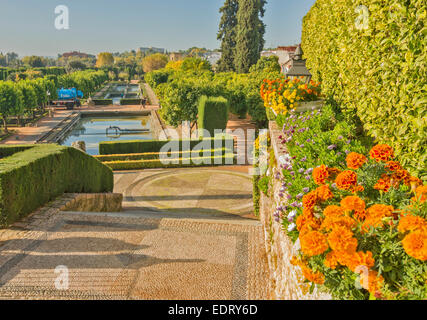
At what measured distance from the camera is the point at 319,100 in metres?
9.09

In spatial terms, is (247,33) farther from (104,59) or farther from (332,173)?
(104,59)

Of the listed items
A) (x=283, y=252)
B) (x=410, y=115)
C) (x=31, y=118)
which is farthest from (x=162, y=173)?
(x=31, y=118)

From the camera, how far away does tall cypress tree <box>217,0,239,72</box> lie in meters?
63.6

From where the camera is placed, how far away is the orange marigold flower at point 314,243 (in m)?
3.02

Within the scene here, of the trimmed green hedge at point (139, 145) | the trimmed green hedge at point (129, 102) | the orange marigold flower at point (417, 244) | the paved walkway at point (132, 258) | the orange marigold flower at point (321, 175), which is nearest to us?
the orange marigold flower at point (417, 244)

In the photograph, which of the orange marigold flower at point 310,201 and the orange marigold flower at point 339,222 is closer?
the orange marigold flower at point 339,222

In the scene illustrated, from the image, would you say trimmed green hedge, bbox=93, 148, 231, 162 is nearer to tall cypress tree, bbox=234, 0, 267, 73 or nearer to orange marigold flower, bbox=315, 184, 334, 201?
orange marigold flower, bbox=315, 184, 334, 201

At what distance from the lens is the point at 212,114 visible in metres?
28.0

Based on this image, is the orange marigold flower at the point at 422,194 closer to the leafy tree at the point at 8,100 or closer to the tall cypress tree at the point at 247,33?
the leafy tree at the point at 8,100

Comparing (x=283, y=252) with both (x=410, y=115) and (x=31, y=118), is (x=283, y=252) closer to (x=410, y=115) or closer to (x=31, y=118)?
(x=410, y=115)

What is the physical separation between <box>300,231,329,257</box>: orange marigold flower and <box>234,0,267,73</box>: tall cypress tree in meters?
52.4

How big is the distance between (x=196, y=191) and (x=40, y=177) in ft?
28.6

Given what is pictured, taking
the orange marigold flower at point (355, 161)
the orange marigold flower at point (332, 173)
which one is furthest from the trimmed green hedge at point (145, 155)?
the orange marigold flower at point (355, 161)

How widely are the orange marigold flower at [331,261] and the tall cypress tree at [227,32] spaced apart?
6300cm
